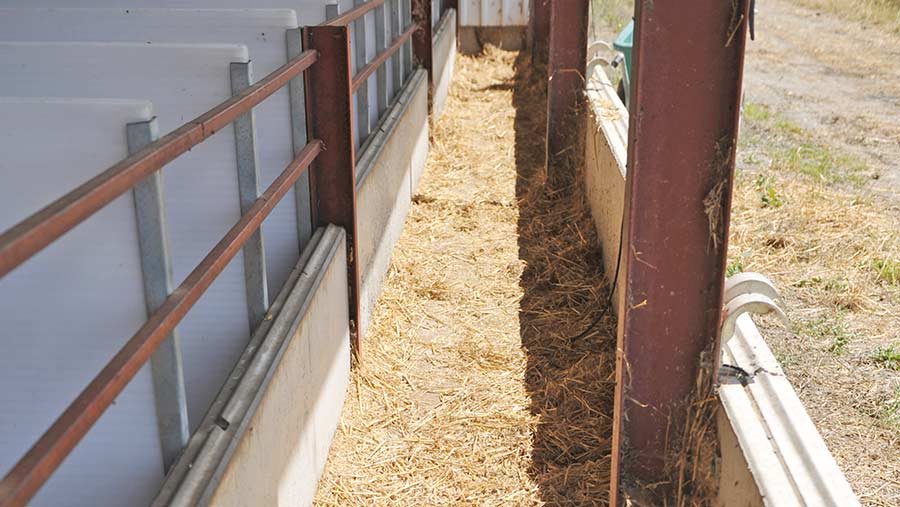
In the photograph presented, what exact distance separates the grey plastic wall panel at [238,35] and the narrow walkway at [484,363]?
0.78 meters

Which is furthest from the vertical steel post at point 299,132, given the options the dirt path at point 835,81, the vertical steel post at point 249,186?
the dirt path at point 835,81

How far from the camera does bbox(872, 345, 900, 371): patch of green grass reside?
A: 3.79 m

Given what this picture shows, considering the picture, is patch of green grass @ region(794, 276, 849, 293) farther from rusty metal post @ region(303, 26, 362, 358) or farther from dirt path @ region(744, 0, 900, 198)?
rusty metal post @ region(303, 26, 362, 358)

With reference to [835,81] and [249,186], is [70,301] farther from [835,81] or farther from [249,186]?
[835,81]

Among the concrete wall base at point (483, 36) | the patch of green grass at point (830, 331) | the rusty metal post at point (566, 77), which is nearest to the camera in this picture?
the patch of green grass at point (830, 331)

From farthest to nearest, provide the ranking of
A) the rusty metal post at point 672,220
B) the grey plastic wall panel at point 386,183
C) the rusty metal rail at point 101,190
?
the grey plastic wall panel at point 386,183 < the rusty metal post at point 672,220 < the rusty metal rail at point 101,190

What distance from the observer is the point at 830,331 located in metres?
4.09

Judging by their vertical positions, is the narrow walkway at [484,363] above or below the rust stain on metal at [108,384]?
below

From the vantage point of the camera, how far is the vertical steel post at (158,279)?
201 centimetres

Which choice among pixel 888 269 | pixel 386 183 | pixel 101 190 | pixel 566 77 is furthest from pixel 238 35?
pixel 566 77

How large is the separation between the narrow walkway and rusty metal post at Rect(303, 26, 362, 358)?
668mm

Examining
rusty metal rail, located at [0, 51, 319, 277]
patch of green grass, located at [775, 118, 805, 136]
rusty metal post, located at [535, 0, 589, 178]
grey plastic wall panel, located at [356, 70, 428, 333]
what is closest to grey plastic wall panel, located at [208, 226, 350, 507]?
grey plastic wall panel, located at [356, 70, 428, 333]

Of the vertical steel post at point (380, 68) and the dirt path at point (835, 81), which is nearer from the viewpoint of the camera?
the vertical steel post at point (380, 68)

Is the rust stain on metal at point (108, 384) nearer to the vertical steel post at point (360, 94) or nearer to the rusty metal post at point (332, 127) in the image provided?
the rusty metal post at point (332, 127)
